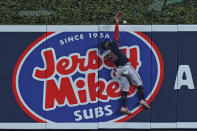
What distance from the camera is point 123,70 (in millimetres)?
7223

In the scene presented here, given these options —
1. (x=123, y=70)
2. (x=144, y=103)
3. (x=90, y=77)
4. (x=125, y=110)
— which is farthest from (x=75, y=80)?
(x=144, y=103)

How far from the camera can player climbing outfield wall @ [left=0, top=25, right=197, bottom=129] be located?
7.27 m

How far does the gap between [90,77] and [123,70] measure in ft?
2.38

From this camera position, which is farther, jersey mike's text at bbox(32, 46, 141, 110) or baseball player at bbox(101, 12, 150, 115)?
jersey mike's text at bbox(32, 46, 141, 110)

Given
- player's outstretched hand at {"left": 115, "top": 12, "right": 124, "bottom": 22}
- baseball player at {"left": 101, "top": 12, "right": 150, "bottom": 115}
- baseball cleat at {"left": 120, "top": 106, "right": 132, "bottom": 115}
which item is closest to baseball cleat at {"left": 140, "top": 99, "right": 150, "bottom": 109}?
baseball player at {"left": 101, "top": 12, "right": 150, "bottom": 115}

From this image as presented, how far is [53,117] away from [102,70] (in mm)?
1468

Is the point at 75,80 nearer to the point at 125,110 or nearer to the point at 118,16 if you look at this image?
the point at 125,110

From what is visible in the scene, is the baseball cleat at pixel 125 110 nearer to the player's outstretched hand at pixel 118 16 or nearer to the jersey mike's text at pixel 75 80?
the jersey mike's text at pixel 75 80

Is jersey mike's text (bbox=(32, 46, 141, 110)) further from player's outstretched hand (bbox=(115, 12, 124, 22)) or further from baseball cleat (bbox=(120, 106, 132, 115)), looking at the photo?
player's outstretched hand (bbox=(115, 12, 124, 22))

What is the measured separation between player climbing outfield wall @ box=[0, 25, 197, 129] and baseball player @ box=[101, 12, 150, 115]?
0.12 meters

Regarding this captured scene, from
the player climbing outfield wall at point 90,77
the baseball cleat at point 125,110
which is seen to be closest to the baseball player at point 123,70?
the baseball cleat at point 125,110

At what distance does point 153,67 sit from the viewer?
7.30 m

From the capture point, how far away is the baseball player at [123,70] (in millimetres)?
7199

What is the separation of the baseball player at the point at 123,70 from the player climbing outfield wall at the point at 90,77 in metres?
0.12
